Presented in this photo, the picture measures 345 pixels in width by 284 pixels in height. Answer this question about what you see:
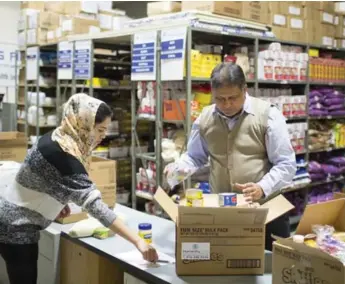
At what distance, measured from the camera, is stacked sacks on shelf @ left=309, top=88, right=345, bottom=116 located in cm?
544

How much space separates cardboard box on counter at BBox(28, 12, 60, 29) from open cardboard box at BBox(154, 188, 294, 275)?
19.4ft

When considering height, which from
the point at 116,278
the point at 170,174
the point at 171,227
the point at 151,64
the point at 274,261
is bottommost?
the point at 116,278

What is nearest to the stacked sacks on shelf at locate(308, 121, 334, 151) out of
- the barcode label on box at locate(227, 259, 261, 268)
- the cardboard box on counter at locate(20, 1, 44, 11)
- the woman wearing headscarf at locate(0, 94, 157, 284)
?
the barcode label on box at locate(227, 259, 261, 268)

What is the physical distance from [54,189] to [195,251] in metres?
0.67

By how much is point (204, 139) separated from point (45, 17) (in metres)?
5.35

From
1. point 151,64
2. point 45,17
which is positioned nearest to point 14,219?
point 151,64

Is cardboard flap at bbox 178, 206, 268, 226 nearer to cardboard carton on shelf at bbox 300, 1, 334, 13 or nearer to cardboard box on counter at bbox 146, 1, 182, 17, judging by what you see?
cardboard box on counter at bbox 146, 1, 182, 17

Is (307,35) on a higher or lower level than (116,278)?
higher

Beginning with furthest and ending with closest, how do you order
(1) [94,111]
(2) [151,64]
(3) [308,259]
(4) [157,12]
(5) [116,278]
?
(4) [157,12] < (2) [151,64] < (5) [116,278] < (1) [94,111] < (3) [308,259]

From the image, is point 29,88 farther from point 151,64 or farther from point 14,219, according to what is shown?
point 14,219

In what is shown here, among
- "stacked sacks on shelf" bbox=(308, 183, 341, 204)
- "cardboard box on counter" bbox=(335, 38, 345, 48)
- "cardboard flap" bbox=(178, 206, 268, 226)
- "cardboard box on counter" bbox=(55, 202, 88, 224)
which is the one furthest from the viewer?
"cardboard box on counter" bbox=(335, 38, 345, 48)

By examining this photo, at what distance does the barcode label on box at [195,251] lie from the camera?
1.70 metres

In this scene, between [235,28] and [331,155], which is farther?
[331,155]

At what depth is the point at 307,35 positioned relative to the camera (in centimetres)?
543
